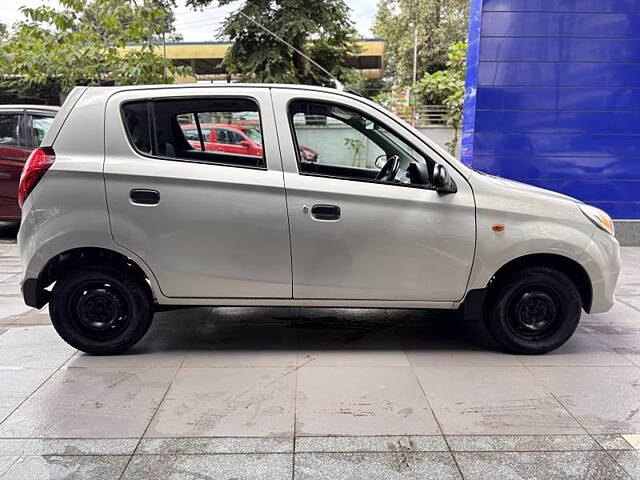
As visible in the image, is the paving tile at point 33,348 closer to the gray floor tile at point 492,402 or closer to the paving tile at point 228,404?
the paving tile at point 228,404

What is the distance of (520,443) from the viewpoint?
3084 mm

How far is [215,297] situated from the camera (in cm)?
420

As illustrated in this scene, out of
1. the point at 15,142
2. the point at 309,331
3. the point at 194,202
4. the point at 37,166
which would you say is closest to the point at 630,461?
the point at 309,331

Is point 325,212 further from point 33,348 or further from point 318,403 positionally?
point 33,348

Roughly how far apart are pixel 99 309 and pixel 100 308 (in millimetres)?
16

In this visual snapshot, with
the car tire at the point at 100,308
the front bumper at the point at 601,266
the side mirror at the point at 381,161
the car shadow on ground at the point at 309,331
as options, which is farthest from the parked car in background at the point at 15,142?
the front bumper at the point at 601,266

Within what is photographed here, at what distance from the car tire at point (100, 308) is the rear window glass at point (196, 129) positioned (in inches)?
38.8

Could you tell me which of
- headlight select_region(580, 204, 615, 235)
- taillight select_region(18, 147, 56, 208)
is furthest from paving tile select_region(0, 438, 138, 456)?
headlight select_region(580, 204, 615, 235)

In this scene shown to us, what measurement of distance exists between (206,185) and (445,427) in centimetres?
226

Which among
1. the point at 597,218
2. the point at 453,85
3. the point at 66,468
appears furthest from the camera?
the point at 453,85

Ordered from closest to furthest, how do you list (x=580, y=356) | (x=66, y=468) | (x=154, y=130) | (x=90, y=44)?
(x=66, y=468), (x=154, y=130), (x=580, y=356), (x=90, y=44)

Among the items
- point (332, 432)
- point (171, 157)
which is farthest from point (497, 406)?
point (171, 157)

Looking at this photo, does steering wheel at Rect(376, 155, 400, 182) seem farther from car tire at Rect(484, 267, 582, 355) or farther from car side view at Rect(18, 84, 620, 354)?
car tire at Rect(484, 267, 582, 355)

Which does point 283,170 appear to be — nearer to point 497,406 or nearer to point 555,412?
point 497,406
